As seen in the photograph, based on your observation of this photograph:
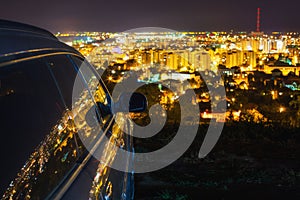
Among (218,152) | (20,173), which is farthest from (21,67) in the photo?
(218,152)

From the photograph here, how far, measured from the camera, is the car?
4.17 ft

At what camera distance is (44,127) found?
1558 mm

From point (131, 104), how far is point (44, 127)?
1.54 m

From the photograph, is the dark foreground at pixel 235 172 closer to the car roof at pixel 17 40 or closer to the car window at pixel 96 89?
the car window at pixel 96 89

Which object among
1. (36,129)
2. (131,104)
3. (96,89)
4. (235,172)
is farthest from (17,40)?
(235,172)

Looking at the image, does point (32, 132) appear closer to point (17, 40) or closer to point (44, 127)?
point (44, 127)

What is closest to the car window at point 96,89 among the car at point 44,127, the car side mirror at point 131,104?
the car side mirror at point 131,104

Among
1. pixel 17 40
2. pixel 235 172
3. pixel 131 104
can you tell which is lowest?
pixel 235 172

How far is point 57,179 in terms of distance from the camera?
1.51 meters

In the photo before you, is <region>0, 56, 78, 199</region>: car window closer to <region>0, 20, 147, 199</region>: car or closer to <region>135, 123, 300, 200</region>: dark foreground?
<region>0, 20, 147, 199</region>: car

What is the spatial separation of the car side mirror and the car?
62 cm

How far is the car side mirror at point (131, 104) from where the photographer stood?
304 centimetres

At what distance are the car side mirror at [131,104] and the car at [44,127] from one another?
62 cm

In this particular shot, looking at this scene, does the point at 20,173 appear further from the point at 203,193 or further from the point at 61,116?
the point at 203,193
